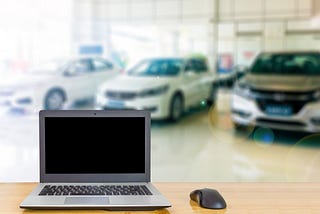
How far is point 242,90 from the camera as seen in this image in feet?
16.8

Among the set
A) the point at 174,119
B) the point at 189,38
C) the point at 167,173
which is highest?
the point at 189,38

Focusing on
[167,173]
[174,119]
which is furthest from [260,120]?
[167,173]

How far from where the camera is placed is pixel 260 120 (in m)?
4.98

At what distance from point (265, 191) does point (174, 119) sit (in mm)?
3760

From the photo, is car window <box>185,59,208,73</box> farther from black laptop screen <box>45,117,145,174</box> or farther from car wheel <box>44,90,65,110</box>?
black laptop screen <box>45,117,145,174</box>

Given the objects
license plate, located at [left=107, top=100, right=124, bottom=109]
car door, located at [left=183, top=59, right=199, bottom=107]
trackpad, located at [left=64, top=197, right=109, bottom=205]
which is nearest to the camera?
trackpad, located at [left=64, top=197, right=109, bottom=205]

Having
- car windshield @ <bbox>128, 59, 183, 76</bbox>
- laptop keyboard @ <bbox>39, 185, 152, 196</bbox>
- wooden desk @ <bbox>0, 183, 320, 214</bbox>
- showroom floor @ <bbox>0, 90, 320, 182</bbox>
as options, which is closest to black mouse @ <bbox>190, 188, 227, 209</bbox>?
wooden desk @ <bbox>0, 183, 320, 214</bbox>

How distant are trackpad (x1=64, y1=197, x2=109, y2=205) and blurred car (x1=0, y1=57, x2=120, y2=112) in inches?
148

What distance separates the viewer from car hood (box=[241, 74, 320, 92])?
16.1ft

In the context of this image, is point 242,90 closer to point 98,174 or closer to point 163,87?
point 163,87

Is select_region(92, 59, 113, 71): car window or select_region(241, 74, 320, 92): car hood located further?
select_region(92, 59, 113, 71): car window

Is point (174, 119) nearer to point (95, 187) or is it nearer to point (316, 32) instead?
point (316, 32)

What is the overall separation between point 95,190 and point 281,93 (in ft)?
12.6

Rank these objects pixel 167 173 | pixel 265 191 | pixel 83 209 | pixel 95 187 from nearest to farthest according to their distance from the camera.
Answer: pixel 83 209 → pixel 95 187 → pixel 265 191 → pixel 167 173
